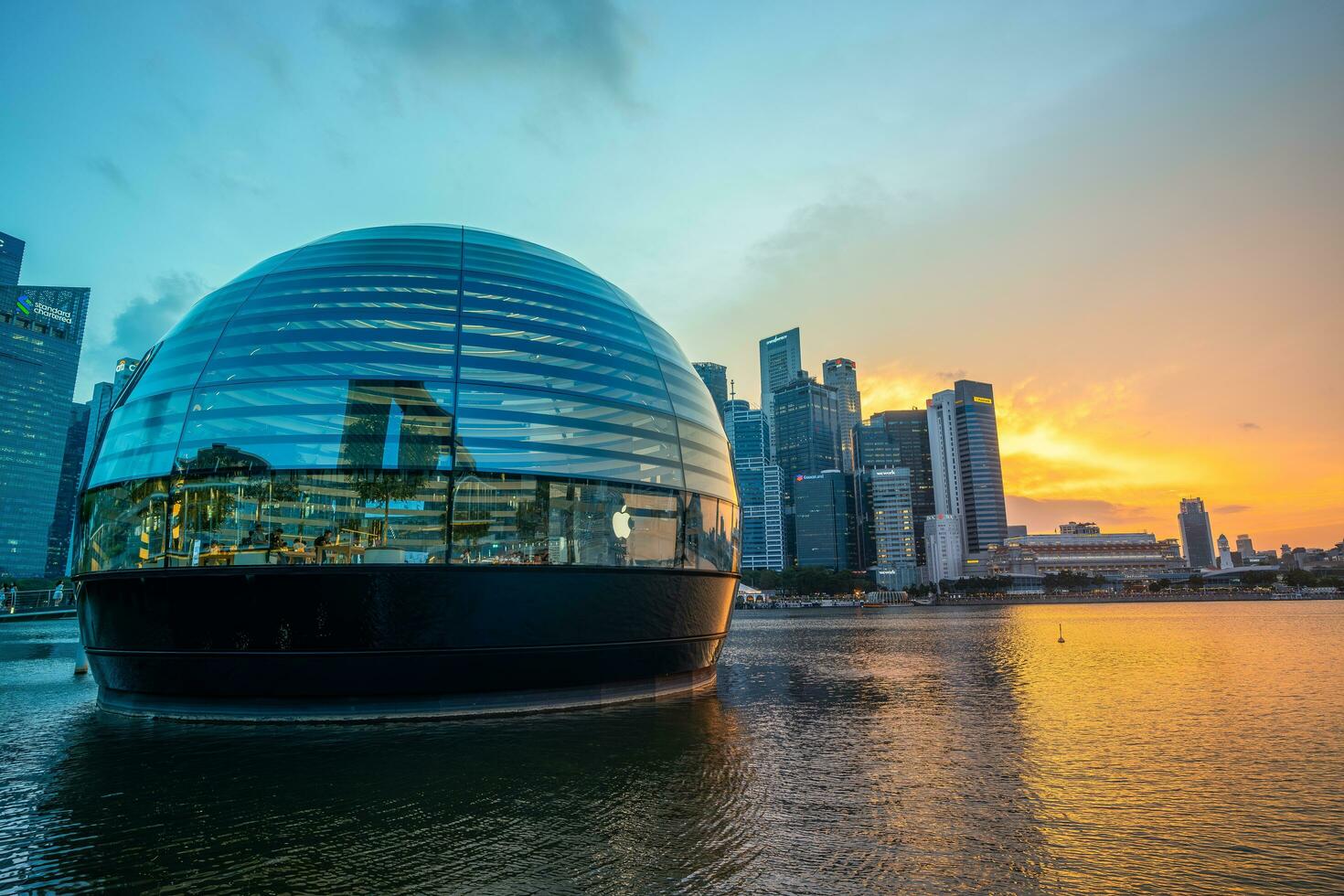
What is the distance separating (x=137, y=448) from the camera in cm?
2119

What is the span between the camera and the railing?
114 m

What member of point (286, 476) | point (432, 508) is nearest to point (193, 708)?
point (286, 476)

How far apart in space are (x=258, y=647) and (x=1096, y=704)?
24002mm

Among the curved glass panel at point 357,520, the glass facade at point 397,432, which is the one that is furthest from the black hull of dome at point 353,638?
the glass facade at point 397,432

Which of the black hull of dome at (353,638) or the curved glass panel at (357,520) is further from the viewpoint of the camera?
the curved glass panel at (357,520)

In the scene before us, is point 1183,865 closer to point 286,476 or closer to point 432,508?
point 432,508

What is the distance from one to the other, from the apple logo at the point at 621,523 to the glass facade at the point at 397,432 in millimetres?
54

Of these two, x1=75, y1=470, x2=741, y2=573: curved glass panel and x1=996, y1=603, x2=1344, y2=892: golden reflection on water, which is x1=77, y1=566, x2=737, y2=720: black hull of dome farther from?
x1=996, y1=603, x2=1344, y2=892: golden reflection on water

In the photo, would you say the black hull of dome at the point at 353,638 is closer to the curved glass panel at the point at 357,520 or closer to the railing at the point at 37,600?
the curved glass panel at the point at 357,520

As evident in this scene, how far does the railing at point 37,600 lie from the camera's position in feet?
374

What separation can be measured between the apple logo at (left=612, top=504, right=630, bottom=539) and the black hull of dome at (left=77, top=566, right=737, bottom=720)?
1034mm

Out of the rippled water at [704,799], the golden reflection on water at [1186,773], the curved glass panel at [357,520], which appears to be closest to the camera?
the rippled water at [704,799]

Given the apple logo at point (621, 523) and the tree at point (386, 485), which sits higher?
the tree at point (386, 485)

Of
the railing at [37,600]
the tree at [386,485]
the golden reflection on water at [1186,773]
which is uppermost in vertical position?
the tree at [386,485]
